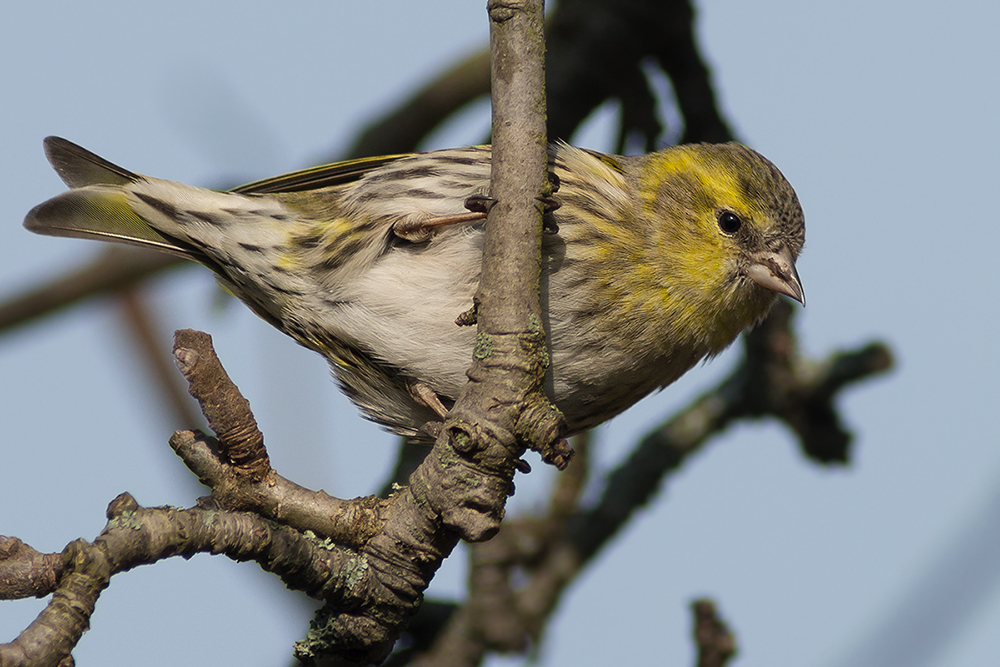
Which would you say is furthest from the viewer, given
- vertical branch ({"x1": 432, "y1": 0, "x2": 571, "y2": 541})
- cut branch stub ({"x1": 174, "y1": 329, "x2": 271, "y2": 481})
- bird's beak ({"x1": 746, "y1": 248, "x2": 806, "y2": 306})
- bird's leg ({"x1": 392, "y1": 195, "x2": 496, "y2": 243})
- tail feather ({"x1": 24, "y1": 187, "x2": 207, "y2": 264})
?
tail feather ({"x1": 24, "y1": 187, "x2": 207, "y2": 264})

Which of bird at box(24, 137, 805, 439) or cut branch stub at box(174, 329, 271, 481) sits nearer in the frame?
cut branch stub at box(174, 329, 271, 481)

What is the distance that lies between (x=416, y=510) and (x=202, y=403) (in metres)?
0.62

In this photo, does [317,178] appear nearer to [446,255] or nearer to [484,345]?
[446,255]

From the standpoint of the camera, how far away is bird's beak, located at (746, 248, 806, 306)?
3.92m

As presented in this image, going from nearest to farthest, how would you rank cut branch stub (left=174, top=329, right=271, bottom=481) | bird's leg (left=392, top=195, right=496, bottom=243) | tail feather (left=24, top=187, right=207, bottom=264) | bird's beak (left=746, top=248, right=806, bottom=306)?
cut branch stub (left=174, top=329, right=271, bottom=481)
bird's leg (left=392, top=195, right=496, bottom=243)
bird's beak (left=746, top=248, right=806, bottom=306)
tail feather (left=24, top=187, right=207, bottom=264)

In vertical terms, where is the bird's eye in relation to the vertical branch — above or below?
above

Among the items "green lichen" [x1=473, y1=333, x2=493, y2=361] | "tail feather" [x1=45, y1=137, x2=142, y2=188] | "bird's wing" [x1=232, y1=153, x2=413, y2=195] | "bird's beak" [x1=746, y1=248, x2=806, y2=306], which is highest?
"bird's beak" [x1=746, y1=248, x2=806, y2=306]

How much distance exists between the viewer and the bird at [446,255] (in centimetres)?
363

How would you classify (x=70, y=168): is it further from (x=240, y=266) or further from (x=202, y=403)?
(x=202, y=403)

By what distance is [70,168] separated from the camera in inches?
160

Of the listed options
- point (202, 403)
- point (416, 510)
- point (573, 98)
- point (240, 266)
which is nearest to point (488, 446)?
point (416, 510)

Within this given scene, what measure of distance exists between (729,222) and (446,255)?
116 centimetres

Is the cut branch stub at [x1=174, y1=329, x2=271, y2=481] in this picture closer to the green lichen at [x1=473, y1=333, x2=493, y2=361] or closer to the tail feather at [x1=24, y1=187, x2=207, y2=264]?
the green lichen at [x1=473, y1=333, x2=493, y2=361]

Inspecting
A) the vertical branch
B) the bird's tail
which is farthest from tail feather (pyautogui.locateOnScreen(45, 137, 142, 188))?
the vertical branch
